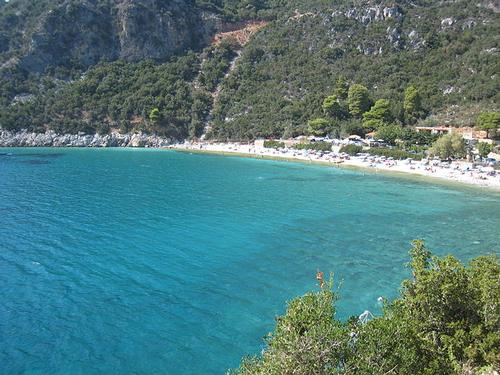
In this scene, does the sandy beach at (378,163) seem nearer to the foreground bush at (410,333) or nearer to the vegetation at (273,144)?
the vegetation at (273,144)

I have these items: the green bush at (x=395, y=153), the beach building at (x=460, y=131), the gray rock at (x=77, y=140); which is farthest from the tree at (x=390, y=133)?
the gray rock at (x=77, y=140)

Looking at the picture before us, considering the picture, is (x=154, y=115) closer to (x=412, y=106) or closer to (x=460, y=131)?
(x=412, y=106)

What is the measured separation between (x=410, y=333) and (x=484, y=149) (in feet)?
217

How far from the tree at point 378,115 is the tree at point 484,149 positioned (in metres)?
25.0

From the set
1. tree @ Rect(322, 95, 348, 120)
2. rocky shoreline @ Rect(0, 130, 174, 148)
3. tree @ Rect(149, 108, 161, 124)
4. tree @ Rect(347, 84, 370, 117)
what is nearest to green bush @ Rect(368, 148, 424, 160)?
tree @ Rect(347, 84, 370, 117)

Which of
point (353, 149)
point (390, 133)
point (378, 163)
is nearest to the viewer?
point (378, 163)

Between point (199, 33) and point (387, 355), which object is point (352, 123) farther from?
point (387, 355)

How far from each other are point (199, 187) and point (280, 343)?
4420 centimetres

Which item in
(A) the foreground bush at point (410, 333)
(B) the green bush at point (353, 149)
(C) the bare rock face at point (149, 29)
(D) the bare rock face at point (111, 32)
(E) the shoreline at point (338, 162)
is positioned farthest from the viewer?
(C) the bare rock face at point (149, 29)

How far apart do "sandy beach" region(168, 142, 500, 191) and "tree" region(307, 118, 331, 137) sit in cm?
846

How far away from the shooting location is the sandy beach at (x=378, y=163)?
5975cm

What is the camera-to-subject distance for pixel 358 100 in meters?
97.4

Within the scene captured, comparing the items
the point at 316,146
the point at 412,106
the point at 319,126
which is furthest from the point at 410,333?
the point at 412,106

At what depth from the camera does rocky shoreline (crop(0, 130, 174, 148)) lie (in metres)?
108
